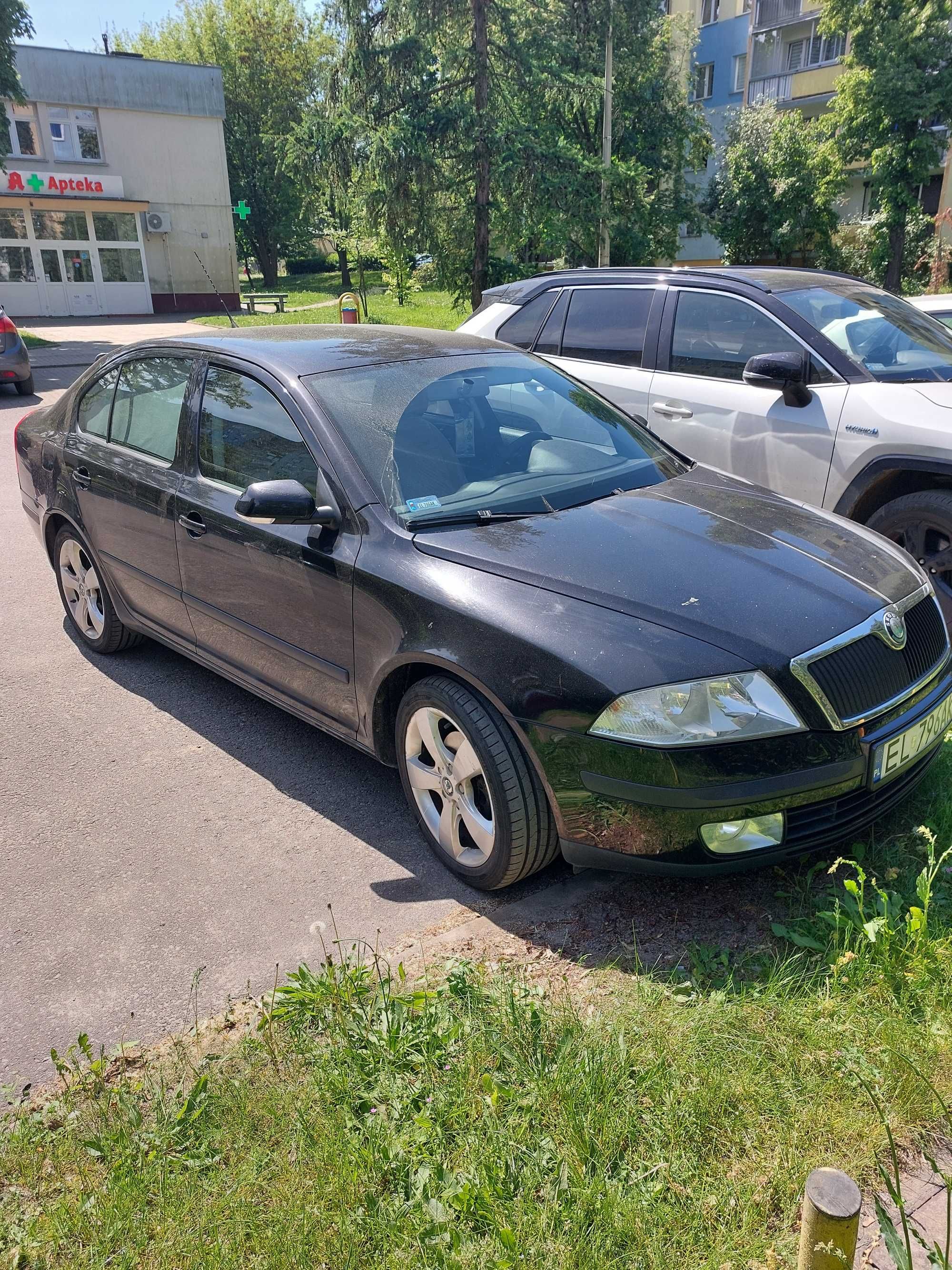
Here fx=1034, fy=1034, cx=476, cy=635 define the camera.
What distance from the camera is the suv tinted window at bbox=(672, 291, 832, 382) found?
18.6 ft

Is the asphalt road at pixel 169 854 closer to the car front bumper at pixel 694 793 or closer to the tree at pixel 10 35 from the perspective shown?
the car front bumper at pixel 694 793

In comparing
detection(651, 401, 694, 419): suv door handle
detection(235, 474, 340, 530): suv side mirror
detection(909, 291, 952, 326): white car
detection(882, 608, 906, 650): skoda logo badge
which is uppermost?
detection(909, 291, 952, 326): white car

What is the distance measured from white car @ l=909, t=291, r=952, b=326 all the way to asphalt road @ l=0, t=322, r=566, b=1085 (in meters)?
6.04

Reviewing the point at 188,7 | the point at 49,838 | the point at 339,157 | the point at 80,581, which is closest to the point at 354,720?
the point at 49,838

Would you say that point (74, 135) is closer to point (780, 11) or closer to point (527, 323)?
point (780, 11)

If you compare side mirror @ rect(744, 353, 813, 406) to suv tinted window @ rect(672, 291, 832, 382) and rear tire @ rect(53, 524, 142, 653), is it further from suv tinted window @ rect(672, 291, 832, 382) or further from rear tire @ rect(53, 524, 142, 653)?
rear tire @ rect(53, 524, 142, 653)

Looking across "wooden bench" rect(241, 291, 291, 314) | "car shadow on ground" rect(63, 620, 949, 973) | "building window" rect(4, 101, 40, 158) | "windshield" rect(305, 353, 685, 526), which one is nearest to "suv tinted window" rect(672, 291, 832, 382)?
"windshield" rect(305, 353, 685, 526)

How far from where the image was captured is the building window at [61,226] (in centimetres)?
3488

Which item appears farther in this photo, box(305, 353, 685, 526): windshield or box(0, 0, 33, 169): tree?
box(0, 0, 33, 169): tree

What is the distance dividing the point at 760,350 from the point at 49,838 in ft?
14.3

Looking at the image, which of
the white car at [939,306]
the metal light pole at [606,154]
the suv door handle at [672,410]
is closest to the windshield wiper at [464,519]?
the suv door handle at [672,410]

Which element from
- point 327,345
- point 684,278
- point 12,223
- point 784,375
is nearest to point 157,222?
point 12,223

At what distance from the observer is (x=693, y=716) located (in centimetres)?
289

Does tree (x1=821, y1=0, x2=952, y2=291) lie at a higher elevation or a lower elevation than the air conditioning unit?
higher
